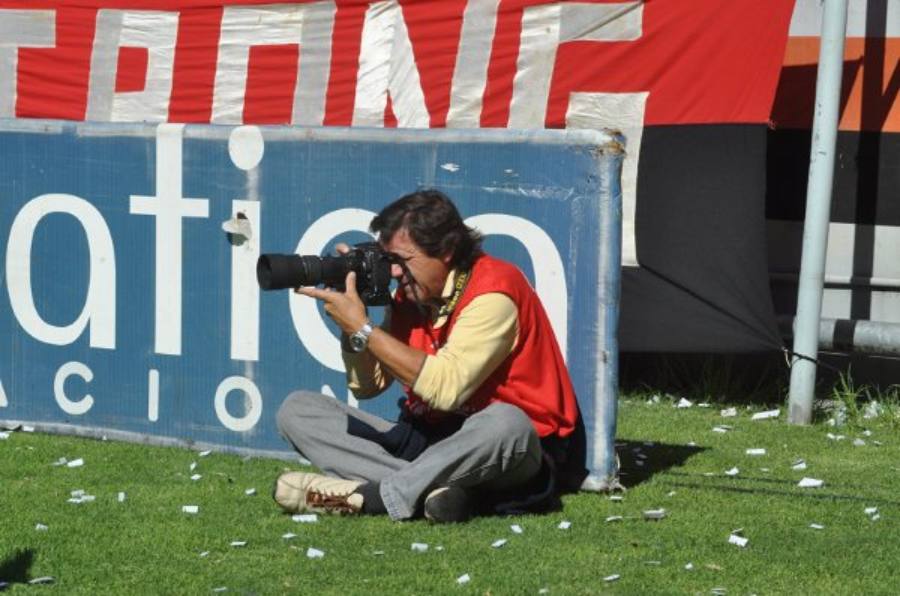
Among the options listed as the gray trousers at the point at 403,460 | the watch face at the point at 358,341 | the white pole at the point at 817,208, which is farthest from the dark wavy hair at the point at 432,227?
the white pole at the point at 817,208

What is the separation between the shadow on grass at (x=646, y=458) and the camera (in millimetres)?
6582

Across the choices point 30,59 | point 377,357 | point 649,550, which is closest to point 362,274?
point 377,357

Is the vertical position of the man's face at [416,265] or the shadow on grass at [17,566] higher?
the man's face at [416,265]

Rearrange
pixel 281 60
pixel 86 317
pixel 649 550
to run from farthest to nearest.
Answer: pixel 281 60 → pixel 86 317 → pixel 649 550

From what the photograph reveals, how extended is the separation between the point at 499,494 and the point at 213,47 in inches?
174

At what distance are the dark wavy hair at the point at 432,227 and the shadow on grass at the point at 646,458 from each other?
111 centimetres

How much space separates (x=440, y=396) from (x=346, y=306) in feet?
1.33

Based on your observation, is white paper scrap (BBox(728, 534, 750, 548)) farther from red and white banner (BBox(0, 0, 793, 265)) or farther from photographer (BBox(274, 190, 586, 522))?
red and white banner (BBox(0, 0, 793, 265))

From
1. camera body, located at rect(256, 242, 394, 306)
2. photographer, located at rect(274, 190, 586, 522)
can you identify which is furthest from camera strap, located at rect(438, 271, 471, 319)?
camera body, located at rect(256, 242, 394, 306)

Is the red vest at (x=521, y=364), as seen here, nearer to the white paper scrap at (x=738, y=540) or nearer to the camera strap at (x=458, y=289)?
the camera strap at (x=458, y=289)

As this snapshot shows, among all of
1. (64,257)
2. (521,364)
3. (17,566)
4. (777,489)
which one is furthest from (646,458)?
(17,566)

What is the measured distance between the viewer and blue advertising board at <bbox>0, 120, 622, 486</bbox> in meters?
6.32

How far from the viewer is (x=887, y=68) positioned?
8508 millimetres

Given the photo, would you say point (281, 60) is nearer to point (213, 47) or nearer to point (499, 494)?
point (213, 47)
